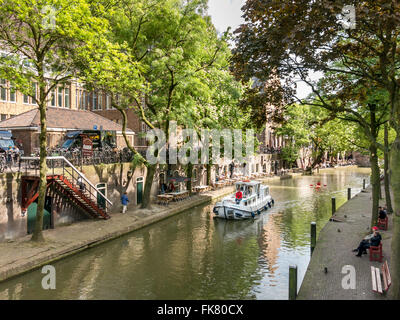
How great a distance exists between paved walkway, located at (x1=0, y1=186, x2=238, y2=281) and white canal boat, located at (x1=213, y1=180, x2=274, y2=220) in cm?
401

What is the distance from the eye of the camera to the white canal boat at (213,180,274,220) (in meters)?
24.0

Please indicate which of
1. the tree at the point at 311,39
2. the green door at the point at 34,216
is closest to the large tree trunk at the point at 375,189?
the tree at the point at 311,39

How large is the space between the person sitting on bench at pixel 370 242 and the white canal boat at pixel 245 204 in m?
10.6

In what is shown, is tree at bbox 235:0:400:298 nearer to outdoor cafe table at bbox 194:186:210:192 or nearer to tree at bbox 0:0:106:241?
tree at bbox 0:0:106:241

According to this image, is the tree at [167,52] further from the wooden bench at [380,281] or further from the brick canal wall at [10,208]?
the wooden bench at [380,281]

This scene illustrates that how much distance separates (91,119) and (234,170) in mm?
25285

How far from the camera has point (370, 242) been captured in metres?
13.3

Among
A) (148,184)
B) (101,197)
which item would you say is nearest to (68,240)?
(101,197)

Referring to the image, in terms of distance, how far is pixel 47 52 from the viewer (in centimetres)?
1546
